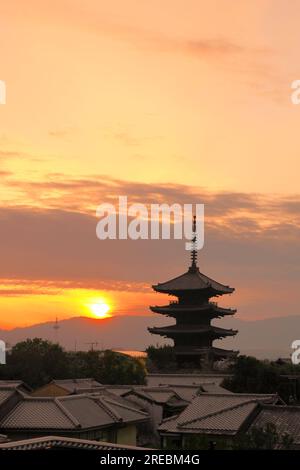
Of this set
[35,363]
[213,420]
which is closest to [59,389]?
[35,363]

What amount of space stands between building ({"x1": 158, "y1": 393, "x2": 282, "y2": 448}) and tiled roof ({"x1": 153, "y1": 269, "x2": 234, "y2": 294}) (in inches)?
1536

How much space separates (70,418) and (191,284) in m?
44.5

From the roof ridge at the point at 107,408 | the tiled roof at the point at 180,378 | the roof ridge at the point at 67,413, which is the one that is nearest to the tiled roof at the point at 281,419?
the roof ridge at the point at 107,408

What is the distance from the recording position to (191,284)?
259 ft

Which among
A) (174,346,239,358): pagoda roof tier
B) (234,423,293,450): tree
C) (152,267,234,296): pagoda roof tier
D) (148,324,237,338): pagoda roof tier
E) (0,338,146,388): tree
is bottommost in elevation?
(234,423,293,450): tree

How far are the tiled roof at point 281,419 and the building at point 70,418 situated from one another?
7245 millimetres

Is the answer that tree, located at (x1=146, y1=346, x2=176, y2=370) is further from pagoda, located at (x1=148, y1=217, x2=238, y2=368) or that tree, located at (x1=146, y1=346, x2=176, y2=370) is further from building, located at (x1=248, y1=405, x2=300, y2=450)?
building, located at (x1=248, y1=405, x2=300, y2=450)

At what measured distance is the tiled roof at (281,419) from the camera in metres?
33.6

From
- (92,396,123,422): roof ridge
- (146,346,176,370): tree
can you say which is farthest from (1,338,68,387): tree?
(92,396,123,422): roof ridge

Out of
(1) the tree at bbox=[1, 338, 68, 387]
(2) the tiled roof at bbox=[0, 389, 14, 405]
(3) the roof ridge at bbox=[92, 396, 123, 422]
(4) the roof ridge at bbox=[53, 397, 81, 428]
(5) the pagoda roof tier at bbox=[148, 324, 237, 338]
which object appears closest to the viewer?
(4) the roof ridge at bbox=[53, 397, 81, 428]

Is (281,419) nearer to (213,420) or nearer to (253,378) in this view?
(213,420)

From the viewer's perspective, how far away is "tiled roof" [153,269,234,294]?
7838cm

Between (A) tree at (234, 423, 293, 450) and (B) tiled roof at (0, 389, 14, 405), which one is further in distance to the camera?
(B) tiled roof at (0, 389, 14, 405)
